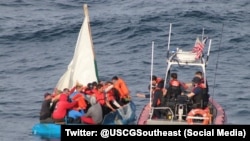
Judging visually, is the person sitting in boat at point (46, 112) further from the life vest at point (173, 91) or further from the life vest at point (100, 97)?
the life vest at point (173, 91)

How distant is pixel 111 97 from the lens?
111 feet

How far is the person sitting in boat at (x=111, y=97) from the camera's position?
3350 cm

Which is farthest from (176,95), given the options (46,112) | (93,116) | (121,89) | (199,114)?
(46,112)

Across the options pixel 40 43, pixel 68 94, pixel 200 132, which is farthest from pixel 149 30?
pixel 200 132

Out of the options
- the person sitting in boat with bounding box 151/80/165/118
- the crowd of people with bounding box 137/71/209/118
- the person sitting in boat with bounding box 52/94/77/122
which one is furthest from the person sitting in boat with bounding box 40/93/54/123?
the person sitting in boat with bounding box 151/80/165/118

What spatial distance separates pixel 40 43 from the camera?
177 ft

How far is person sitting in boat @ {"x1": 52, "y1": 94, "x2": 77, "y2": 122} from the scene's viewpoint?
32.7 m

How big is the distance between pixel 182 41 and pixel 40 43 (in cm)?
894

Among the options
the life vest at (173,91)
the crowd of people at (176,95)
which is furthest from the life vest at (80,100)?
the life vest at (173,91)

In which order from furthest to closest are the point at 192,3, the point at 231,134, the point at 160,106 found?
the point at 192,3, the point at 160,106, the point at 231,134

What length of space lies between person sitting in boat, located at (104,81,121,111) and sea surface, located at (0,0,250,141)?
12.2ft

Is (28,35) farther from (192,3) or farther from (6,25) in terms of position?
(192,3)

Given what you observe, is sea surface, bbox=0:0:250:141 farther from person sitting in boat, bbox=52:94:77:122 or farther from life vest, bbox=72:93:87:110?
life vest, bbox=72:93:87:110

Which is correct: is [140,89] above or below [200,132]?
below
